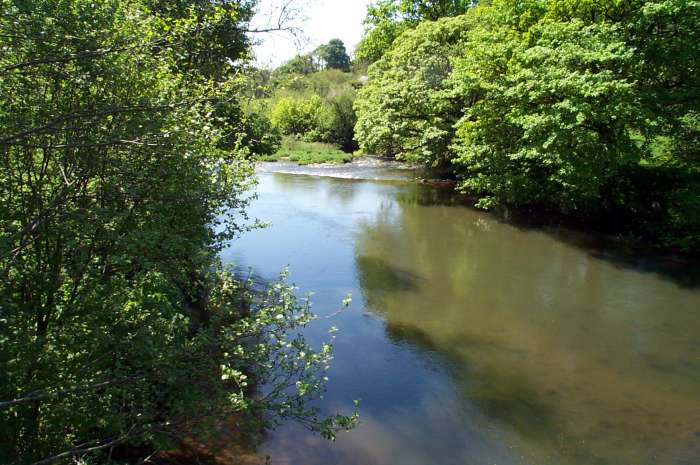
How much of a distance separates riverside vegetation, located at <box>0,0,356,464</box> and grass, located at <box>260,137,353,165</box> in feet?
101

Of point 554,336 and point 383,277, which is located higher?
point 383,277

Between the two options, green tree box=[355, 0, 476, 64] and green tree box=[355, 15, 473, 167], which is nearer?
green tree box=[355, 15, 473, 167]

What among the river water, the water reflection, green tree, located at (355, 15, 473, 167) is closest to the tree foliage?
the river water

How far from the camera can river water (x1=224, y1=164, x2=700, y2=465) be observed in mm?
7570

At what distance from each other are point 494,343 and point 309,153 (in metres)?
32.5

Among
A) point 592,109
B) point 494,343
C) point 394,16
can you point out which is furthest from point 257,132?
point 394,16

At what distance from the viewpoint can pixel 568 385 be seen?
9.09 m

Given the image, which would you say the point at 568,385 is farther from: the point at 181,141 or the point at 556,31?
the point at 556,31

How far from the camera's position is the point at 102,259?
16.4 feet

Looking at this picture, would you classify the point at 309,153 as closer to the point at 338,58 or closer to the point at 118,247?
the point at 118,247

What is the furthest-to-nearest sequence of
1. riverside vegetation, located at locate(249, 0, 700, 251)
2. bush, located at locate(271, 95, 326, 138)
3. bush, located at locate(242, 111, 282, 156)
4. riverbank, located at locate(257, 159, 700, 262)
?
bush, located at locate(271, 95, 326, 138), riverbank, located at locate(257, 159, 700, 262), riverside vegetation, located at locate(249, 0, 700, 251), bush, located at locate(242, 111, 282, 156)

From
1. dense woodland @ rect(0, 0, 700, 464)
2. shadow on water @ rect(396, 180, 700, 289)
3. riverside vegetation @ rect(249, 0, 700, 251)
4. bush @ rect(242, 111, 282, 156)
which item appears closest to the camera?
dense woodland @ rect(0, 0, 700, 464)

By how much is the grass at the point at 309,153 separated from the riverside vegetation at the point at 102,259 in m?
30.9

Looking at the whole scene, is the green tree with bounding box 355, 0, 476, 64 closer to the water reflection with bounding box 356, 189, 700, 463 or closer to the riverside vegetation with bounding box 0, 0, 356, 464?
the water reflection with bounding box 356, 189, 700, 463
